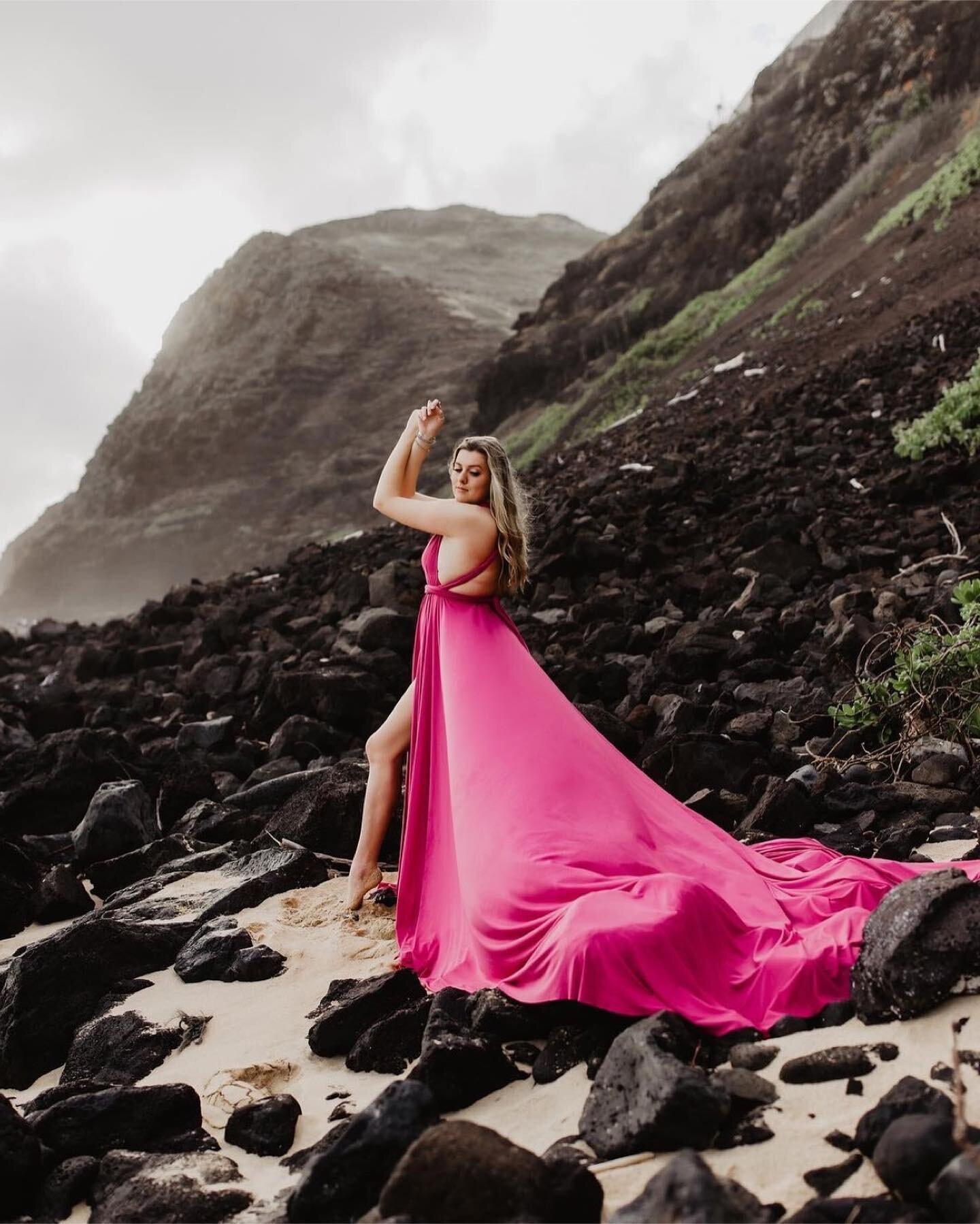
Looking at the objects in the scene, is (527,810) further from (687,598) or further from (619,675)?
(687,598)

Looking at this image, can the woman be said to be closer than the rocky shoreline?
No

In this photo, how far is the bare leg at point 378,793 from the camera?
4.21 m

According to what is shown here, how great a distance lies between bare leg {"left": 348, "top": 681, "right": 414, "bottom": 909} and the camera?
166 inches

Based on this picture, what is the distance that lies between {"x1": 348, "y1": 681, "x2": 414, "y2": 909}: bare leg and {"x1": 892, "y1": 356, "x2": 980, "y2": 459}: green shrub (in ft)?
20.2

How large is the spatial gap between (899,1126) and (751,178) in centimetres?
3645

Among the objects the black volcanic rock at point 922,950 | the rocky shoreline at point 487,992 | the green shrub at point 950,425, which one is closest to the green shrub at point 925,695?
the rocky shoreline at point 487,992

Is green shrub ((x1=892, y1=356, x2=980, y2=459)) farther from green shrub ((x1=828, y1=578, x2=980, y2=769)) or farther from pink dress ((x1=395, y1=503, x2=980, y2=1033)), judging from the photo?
pink dress ((x1=395, y1=503, x2=980, y2=1033))

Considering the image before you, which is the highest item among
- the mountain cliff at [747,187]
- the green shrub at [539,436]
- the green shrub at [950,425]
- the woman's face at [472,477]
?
the mountain cliff at [747,187]

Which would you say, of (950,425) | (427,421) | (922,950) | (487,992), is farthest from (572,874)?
(950,425)

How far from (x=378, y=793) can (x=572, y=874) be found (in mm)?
1482

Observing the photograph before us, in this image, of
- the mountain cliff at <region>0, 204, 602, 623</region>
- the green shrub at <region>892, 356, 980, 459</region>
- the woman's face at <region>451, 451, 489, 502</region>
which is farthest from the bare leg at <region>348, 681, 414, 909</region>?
the mountain cliff at <region>0, 204, 602, 623</region>

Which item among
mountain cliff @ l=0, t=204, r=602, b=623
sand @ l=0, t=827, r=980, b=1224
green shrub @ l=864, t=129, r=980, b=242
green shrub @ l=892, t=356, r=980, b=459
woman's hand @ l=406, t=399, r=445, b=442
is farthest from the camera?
mountain cliff @ l=0, t=204, r=602, b=623

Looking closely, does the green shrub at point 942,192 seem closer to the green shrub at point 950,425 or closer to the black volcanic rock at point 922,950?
the green shrub at point 950,425

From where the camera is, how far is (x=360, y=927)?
3.98 m
